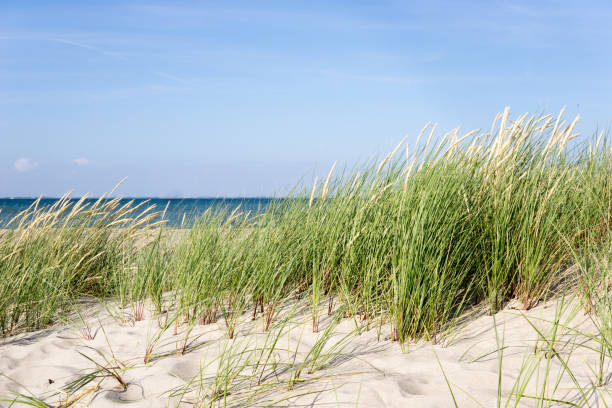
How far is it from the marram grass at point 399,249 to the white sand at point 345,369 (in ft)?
0.45

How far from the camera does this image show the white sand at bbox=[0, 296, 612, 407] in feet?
6.14

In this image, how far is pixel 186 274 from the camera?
3072 mm

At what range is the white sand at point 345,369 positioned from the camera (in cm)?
187

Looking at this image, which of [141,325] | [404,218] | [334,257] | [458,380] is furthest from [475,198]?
[141,325]

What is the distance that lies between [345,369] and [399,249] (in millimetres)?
666

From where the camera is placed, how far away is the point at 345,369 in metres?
2.12

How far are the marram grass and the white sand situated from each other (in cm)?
14

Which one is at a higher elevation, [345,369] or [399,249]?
[399,249]

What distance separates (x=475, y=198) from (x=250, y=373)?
5.19 feet

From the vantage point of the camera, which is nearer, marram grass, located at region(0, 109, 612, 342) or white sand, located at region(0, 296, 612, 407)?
white sand, located at region(0, 296, 612, 407)

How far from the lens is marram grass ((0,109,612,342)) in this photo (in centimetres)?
242

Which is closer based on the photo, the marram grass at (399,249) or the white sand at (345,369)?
the white sand at (345,369)

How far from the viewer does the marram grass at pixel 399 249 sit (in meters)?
2.42

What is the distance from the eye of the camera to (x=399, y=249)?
245cm
